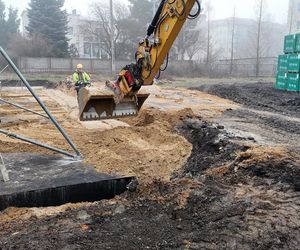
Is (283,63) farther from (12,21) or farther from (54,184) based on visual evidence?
(12,21)

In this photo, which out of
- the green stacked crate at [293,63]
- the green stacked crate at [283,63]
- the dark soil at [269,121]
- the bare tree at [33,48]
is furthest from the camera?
the bare tree at [33,48]

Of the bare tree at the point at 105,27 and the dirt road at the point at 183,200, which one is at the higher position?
the bare tree at the point at 105,27

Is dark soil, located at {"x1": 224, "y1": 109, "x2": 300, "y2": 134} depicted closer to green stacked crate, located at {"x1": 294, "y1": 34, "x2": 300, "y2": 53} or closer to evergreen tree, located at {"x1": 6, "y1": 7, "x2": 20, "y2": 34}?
green stacked crate, located at {"x1": 294, "y1": 34, "x2": 300, "y2": 53}

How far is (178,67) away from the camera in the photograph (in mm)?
40500

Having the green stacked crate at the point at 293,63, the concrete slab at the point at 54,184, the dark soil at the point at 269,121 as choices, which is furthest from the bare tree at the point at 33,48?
the concrete slab at the point at 54,184

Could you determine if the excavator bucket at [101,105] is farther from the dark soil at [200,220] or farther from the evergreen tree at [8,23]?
the evergreen tree at [8,23]

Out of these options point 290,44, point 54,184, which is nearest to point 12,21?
point 290,44

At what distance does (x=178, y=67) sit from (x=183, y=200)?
36.4 metres

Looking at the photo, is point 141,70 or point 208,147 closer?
point 141,70

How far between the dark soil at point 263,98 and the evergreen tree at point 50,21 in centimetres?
2654

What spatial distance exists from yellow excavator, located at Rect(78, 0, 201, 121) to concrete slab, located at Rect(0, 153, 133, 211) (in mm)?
1252

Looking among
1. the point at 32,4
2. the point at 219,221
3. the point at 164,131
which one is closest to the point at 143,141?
the point at 164,131

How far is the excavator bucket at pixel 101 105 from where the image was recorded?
6.72m

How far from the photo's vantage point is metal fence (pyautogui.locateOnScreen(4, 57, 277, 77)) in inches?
1471
